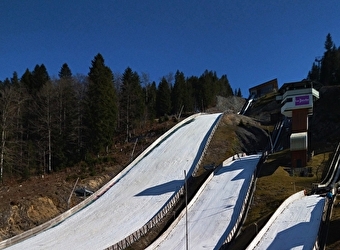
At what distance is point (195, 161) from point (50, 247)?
2151 centimetres

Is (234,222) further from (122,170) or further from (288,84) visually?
(288,84)

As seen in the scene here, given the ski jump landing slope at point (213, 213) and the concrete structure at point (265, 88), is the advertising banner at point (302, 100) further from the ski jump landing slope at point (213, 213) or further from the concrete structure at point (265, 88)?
the concrete structure at point (265, 88)

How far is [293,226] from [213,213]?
600 cm

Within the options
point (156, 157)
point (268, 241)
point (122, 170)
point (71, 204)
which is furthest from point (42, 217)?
point (156, 157)

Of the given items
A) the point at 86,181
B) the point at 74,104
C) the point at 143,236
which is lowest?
the point at 143,236

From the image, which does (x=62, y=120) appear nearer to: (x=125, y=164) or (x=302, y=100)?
(x=125, y=164)

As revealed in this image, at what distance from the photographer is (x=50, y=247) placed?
2272 cm

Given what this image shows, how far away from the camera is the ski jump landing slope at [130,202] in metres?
23.9

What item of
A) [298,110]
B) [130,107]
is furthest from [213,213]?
[130,107]

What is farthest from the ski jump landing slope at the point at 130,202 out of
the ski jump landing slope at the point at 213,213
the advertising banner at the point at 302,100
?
the advertising banner at the point at 302,100

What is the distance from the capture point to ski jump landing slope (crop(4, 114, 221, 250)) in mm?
23859

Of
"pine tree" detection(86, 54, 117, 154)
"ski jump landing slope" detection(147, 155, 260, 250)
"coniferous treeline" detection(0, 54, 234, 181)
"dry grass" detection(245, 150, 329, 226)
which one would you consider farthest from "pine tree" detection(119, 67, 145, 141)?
"ski jump landing slope" detection(147, 155, 260, 250)

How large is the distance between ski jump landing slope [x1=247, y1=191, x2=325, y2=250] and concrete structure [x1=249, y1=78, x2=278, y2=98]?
2899 inches

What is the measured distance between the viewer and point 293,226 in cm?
2317
